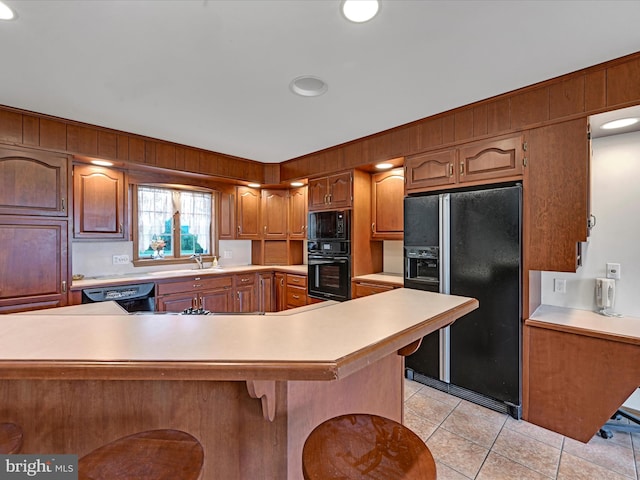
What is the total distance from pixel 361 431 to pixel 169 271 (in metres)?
3.50

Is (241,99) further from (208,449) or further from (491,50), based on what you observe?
(208,449)

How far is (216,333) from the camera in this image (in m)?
0.94

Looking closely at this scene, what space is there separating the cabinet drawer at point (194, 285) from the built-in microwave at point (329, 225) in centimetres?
125

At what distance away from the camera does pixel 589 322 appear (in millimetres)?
2098

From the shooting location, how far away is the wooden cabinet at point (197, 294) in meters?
3.40

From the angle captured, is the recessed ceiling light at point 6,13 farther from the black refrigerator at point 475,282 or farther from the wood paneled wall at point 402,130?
the black refrigerator at point 475,282

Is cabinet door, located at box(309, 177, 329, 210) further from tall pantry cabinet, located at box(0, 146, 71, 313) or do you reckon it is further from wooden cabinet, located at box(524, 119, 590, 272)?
tall pantry cabinet, located at box(0, 146, 71, 313)

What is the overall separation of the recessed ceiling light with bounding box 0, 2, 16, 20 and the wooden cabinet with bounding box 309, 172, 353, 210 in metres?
2.73

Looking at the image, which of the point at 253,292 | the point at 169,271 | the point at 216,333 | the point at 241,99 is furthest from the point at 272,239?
the point at 216,333

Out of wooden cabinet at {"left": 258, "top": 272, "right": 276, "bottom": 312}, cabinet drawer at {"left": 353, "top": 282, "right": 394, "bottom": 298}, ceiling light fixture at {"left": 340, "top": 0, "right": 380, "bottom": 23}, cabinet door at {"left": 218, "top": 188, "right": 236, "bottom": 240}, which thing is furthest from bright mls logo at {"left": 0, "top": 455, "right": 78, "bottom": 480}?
cabinet door at {"left": 218, "top": 188, "right": 236, "bottom": 240}

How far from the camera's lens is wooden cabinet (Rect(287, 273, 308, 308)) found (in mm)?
4082

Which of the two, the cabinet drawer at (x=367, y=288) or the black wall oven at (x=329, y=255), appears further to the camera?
the black wall oven at (x=329, y=255)

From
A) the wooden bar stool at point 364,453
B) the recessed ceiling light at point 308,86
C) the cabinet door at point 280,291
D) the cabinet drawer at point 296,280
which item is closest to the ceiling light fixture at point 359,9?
the recessed ceiling light at point 308,86

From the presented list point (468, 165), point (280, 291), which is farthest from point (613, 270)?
point (280, 291)
